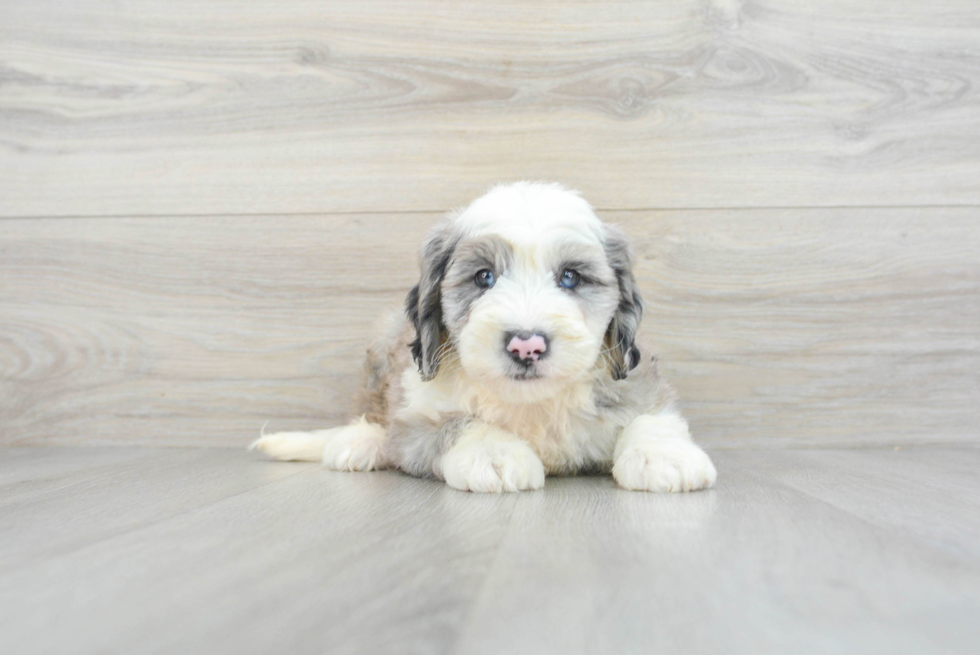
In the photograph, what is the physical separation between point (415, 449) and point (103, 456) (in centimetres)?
112

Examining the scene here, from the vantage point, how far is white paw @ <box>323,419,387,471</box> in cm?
194

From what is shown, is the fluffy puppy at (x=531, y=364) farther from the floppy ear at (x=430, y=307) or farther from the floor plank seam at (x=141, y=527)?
the floor plank seam at (x=141, y=527)

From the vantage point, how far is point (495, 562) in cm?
99

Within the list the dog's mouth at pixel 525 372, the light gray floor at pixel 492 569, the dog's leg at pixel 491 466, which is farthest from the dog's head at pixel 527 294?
the light gray floor at pixel 492 569

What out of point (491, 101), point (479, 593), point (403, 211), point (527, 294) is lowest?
point (479, 593)

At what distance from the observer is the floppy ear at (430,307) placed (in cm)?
174

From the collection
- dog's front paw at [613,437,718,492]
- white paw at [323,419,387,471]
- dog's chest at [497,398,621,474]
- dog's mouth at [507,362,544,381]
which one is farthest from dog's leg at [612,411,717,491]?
white paw at [323,419,387,471]

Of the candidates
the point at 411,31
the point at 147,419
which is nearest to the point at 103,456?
the point at 147,419

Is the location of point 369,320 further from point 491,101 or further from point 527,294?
point 527,294

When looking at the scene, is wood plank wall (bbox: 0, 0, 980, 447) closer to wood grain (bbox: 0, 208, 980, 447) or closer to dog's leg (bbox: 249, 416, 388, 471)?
wood grain (bbox: 0, 208, 980, 447)

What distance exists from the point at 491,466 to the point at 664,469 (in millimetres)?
A: 362

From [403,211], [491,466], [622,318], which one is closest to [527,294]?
[622,318]

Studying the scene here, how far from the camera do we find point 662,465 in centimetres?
153

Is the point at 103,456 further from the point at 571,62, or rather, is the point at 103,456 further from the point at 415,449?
the point at 571,62
